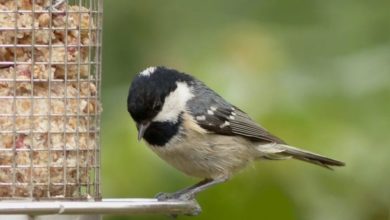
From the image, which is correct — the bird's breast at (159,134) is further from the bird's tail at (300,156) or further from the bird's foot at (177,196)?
the bird's tail at (300,156)

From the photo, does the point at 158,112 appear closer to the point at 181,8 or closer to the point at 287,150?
the point at 287,150

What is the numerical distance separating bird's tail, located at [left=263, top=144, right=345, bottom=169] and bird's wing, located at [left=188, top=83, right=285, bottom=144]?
0.07 meters

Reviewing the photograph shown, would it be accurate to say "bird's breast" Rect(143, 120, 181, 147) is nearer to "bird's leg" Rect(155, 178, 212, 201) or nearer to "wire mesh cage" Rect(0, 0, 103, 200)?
"bird's leg" Rect(155, 178, 212, 201)

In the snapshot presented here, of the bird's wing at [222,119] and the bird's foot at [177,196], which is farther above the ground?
the bird's wing at [222,119]

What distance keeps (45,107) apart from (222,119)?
5.63 ft

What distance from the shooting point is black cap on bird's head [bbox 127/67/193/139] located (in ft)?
24.3

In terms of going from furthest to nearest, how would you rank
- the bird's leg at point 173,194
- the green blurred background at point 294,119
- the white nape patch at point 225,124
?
the white nape patch at point 225,124, the green blurred background at point 294,119, the bird's leg at point 173,194

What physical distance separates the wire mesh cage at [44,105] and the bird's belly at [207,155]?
879mm

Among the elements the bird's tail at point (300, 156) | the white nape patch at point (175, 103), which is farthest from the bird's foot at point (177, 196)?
the bird's tail at point (300, 156)

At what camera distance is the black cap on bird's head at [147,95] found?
739 centimetres

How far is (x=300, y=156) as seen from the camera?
8039 mm

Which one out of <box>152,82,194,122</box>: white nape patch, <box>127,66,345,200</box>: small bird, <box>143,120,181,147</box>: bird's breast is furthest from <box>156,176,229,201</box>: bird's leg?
<box>152,82,194,122</box>: white nape patch

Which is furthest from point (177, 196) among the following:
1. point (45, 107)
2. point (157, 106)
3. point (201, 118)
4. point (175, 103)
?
point (45, 107)

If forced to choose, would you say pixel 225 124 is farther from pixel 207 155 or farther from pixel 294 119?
pixel 294 119
